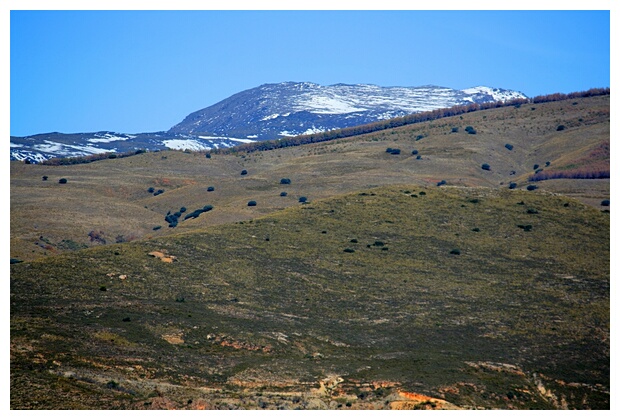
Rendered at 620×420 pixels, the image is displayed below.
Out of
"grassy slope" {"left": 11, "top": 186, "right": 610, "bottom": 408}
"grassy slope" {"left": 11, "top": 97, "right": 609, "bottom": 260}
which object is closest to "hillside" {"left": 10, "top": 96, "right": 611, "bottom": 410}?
"grassy slope" {"left": 11, "top": 186, "right": 610, "bottom": 408}

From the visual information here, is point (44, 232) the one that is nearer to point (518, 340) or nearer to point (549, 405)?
point (518, 340)

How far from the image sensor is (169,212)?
122688 mm

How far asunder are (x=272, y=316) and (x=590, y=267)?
35868 mm

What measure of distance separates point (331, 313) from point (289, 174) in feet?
290

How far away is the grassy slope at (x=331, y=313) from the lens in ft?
129

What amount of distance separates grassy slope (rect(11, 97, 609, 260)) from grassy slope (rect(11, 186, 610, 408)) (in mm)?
24956

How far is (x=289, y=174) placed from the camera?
474 feet

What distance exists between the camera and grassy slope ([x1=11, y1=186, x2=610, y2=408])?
3931cm

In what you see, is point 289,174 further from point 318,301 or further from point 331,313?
point 331,313

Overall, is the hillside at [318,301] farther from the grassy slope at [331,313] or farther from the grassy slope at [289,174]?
the grassy slope at [289,174]

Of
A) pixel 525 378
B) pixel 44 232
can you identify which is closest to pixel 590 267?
pixel 525 378

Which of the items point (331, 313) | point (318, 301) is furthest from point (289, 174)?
point (331, 313)

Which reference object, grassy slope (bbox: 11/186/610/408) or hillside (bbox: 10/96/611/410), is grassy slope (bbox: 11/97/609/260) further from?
grassy slope (bbox: 11/186/610/408)

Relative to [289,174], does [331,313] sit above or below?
below
